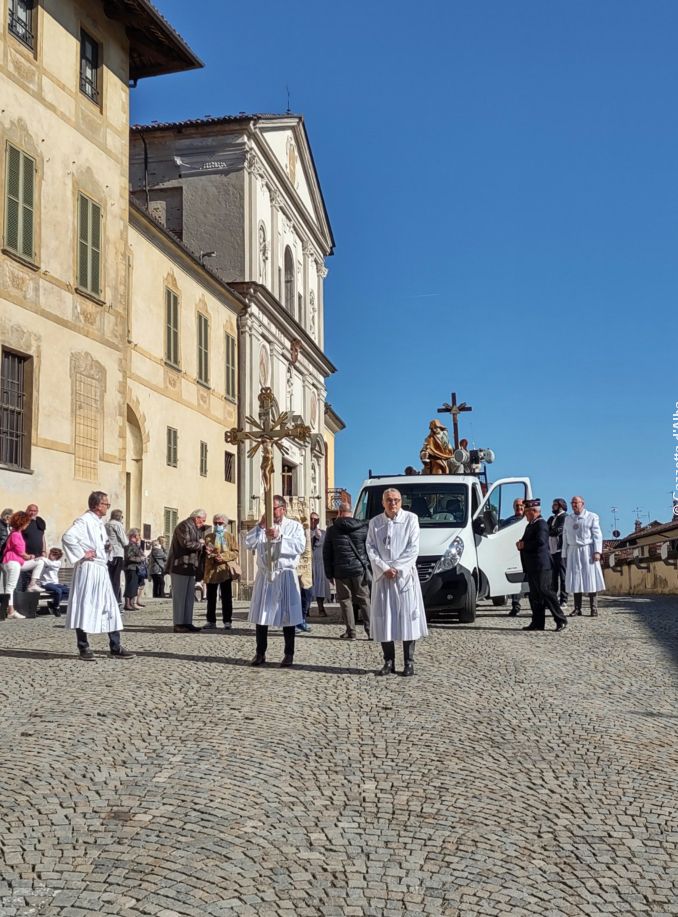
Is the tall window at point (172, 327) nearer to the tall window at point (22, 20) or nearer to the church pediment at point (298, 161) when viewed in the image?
the tall window at point (22, 20)

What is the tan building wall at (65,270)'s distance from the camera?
65.8ft

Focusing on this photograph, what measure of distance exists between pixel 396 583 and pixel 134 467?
62.4 ft

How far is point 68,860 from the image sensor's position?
448 centimetres

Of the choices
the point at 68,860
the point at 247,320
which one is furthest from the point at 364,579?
the point at 247,320

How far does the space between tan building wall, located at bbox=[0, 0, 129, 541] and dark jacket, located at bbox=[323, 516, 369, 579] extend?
7625 millimetres

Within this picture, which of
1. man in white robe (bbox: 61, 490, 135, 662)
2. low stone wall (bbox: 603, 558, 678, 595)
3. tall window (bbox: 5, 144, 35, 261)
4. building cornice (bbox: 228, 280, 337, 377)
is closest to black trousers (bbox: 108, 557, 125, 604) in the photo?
man in white robe (bbox: 61, 490, 135, 662)

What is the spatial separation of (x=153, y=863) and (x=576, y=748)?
3.30m

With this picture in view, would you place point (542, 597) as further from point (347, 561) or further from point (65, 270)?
point (65, 270)

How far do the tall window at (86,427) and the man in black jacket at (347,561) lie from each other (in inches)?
359

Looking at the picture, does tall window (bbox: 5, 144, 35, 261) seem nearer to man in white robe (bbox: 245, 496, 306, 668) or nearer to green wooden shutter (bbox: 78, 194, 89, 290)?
green wooden shutter (bbox: 78, 194, 89, 290)

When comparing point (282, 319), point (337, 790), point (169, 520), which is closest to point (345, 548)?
point (337, 790)

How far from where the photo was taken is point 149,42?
25.1 metres

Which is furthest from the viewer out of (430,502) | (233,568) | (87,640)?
(430,502)

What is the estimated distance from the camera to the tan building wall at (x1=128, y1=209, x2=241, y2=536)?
94.2 ft
